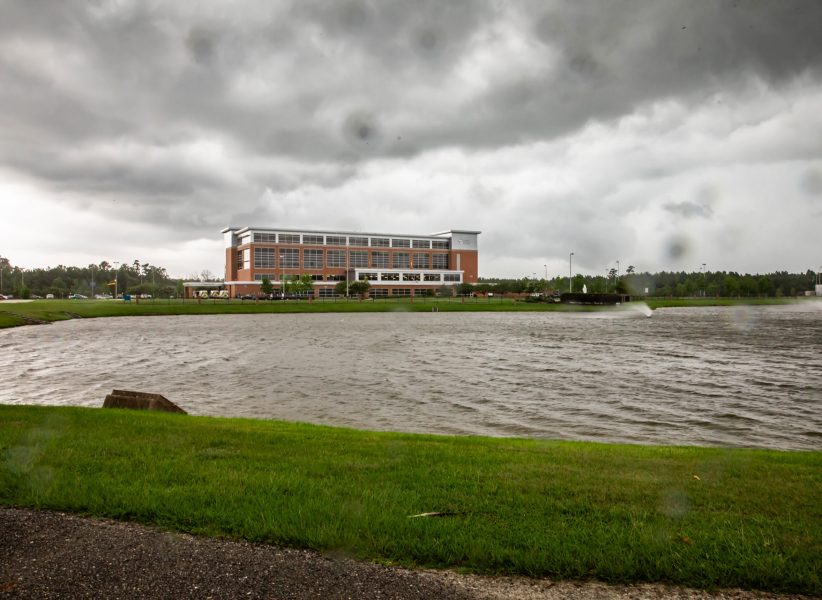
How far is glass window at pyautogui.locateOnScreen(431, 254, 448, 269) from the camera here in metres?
175

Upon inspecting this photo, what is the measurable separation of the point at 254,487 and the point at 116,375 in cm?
1976

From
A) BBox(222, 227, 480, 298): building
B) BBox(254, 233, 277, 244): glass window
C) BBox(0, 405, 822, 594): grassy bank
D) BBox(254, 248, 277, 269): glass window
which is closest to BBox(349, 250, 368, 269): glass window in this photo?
BBox(222, 227, 480, 298): building

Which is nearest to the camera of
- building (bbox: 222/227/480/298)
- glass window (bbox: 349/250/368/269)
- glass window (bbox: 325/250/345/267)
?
building (bbox: 222/227/480/298)

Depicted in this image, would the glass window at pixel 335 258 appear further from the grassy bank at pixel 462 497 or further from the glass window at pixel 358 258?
the grassy bank at pixel 462 497

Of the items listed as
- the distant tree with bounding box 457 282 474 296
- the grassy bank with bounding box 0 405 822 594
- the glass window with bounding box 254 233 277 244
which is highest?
the glass window with bounding box 254 233 277 244

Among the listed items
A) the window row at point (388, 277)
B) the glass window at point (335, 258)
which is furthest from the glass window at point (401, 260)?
the glass window at point (335, 258)

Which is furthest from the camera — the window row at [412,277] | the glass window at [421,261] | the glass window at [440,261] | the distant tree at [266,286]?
the glass window at [440,261]

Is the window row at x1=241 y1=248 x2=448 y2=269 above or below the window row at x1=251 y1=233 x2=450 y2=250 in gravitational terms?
below

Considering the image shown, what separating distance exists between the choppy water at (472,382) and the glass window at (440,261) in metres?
133

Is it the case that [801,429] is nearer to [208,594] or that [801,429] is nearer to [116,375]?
[208,594]

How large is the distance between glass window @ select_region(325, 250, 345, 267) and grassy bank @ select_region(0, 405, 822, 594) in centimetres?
14942

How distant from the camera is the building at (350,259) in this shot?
14988 cm

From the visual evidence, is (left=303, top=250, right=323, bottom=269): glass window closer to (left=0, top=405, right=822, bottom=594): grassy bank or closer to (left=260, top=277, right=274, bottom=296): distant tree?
(left=260, top=277, right=274, bottom=296): distant tree

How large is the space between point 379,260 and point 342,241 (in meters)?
12.3
